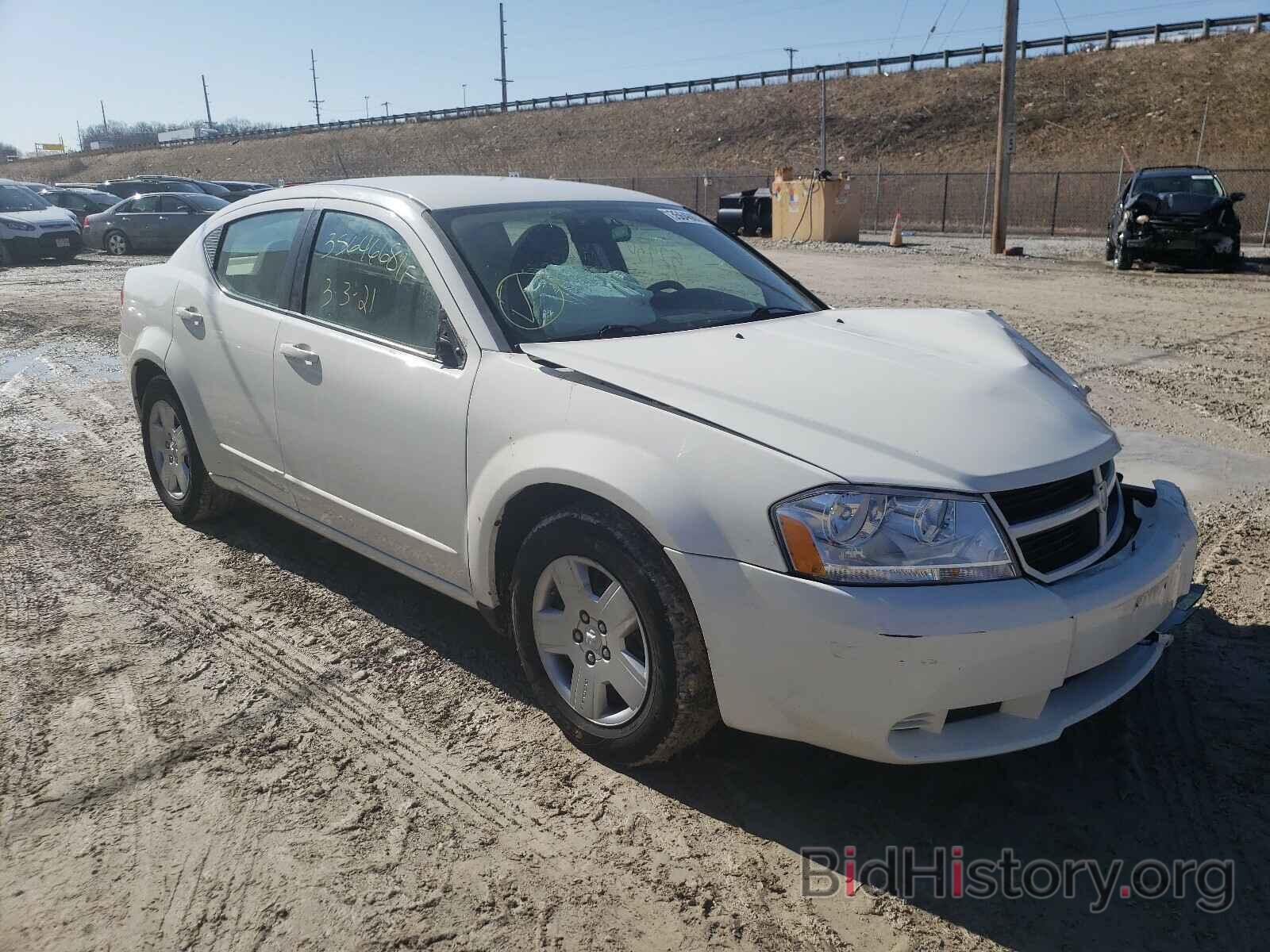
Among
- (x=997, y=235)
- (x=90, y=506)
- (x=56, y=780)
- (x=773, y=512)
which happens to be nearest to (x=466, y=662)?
(x=56, y=780)

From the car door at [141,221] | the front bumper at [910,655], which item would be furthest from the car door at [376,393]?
the car door at [141,221]

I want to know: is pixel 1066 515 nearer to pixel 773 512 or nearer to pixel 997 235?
pixel 773 512

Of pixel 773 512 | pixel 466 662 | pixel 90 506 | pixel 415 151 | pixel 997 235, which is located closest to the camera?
pixel 773 512

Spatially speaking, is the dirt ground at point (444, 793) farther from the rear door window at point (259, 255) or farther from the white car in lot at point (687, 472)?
the rear door window at point (259, 255)

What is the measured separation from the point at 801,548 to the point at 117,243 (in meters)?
24.7

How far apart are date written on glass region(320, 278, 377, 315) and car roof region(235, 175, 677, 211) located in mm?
382

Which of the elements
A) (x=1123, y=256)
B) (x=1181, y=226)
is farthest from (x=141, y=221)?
(x=1181, y=226)

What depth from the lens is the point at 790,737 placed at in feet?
8.57

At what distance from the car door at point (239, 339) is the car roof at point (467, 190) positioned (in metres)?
0.22

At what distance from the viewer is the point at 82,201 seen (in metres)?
27.3

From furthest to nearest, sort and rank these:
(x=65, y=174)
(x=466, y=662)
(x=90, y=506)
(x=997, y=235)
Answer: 1. (x=65, y=174)
2. (x=997, y=235)
3. (x=90, y=506)
4. (x=466, y=662)

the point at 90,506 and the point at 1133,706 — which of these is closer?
the point at 1133,706

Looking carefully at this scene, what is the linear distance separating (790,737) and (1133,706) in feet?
4.70

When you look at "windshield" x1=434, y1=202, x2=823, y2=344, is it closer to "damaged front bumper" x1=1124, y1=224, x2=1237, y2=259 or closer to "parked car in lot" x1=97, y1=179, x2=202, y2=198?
"damaged front bumper" x1=1124, y1=224, x2=1237, y2=259
